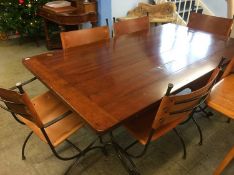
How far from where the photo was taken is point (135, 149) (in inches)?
69.0

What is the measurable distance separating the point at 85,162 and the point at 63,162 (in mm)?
170

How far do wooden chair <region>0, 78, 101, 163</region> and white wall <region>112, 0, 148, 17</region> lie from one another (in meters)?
2.51

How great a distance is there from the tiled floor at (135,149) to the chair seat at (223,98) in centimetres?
46

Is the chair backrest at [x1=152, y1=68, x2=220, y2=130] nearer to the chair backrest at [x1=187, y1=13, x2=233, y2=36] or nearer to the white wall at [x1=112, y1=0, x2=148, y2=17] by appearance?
the chair backrest at [x1=187, y1=13, x2=233, y2=36]

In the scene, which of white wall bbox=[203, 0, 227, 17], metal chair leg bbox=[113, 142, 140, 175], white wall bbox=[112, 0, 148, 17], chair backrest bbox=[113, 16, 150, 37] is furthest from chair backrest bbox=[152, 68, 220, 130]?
white wall bbox=[203, 0, 227, 17]

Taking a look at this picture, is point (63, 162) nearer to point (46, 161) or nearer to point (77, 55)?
point (46, 161)

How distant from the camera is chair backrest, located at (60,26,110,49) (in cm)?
170

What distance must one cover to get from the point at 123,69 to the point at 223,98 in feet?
2.65

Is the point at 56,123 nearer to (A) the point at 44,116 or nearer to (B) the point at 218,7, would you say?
(A) the point at 44,116

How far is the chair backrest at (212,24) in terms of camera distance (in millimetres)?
2086

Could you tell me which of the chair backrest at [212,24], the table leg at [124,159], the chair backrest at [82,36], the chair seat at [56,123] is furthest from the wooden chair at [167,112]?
the chair backrest at [212,24]

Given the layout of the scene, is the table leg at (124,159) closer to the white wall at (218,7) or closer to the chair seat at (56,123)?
the chair seat at (56,123)

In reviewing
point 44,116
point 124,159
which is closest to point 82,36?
point 44,116

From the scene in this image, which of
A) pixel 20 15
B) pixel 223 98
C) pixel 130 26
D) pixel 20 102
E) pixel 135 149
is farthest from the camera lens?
pixel 20 15
